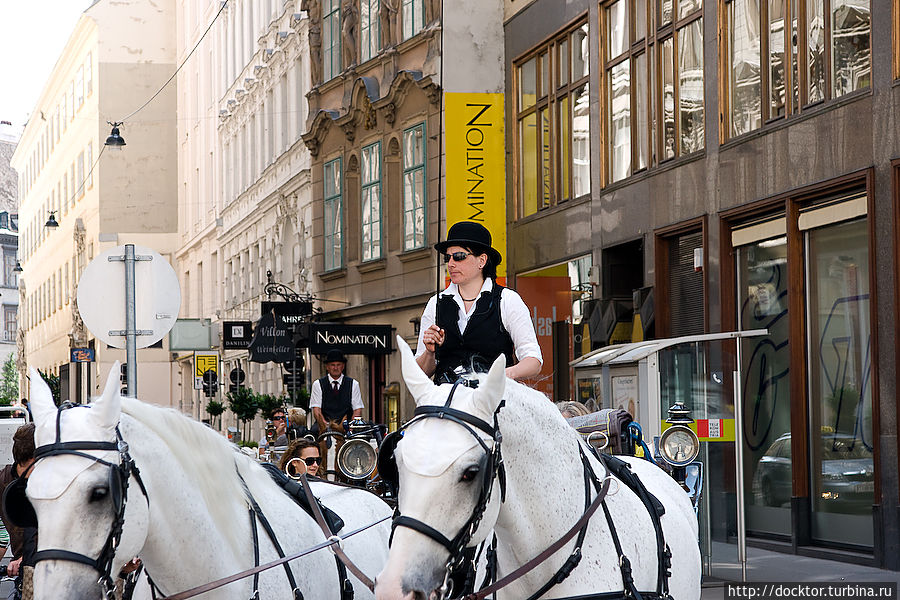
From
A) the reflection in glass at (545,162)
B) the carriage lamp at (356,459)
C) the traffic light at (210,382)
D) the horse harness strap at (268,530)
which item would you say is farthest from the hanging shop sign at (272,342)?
the horse harness strap at (268,530)

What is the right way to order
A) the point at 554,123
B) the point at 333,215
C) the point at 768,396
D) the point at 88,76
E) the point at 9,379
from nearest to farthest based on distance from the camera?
the point at 768,396 → the point at 554,123 → the point at 333,215 → the point at 88,76 → the point at 9,379

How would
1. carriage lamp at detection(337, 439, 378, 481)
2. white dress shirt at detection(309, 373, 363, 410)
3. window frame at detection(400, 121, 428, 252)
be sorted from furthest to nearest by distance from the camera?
window frame at detection(400, 121, 428, 252)
white dress shirt at detection(309, 373, 363, 410)
carriage lamp at detection(337, 439, 378, 481)

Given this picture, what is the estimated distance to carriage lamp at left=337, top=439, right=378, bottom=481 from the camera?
8.58 metres

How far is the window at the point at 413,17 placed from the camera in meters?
28.3

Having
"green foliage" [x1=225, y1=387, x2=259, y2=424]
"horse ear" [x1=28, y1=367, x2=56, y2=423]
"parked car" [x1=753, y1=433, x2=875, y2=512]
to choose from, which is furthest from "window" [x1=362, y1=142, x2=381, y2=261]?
Result: "horse ear" [x1=28, y1=367, x2=56, y2=423]

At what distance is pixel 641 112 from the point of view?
1975 centimetres

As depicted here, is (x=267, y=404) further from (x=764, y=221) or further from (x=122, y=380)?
(x=122, y=380)

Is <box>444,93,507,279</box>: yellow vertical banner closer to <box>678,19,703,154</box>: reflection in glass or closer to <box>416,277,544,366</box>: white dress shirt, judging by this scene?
<box>678,19,703,154</box>: reflection in glass

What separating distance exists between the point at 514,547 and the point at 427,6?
2393cm

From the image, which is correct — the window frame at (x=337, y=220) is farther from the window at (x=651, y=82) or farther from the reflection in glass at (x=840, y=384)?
the reflection in glass at (x=840, y=384)

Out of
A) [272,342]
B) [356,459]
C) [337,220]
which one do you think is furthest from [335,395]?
[337,220]

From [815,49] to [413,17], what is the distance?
1465 cm

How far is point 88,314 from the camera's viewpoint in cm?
1005

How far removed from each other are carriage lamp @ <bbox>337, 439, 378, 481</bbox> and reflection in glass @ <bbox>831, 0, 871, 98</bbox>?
7.87 metres
